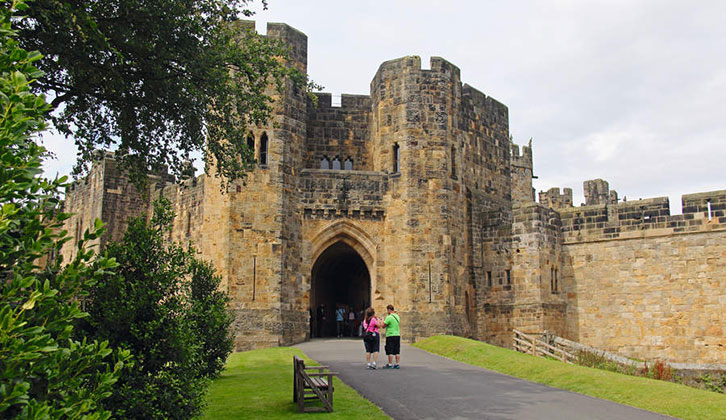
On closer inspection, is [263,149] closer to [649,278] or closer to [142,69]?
[142,69]

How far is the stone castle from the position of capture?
75.6 feet

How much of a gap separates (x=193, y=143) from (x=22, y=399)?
1108 centimetres

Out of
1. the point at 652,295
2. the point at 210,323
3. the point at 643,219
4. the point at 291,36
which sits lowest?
the point at 210,323

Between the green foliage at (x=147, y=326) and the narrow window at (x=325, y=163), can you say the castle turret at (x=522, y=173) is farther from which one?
the green foliage at (x=147, y=326)

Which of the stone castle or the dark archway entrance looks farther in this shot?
the dark archway entrance

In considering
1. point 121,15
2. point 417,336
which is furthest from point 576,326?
point 121,15

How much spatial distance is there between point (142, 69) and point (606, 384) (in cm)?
1110

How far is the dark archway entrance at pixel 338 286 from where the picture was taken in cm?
2923

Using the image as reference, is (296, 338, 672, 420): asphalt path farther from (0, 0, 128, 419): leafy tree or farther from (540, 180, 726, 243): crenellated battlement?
(540, 180, 726, 243): crenellated battlement

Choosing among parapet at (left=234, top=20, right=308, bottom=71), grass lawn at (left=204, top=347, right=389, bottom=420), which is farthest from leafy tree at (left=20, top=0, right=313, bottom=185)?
parapet at (left=234, top=20, right=308, bottom=71)

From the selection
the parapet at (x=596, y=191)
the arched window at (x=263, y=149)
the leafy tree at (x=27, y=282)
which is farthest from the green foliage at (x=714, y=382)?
the parapet at (x=596, y=191)

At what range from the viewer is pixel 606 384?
13.3 metres

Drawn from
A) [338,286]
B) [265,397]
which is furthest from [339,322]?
[265,397]

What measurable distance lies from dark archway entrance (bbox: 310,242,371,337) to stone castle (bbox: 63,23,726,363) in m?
1.19
